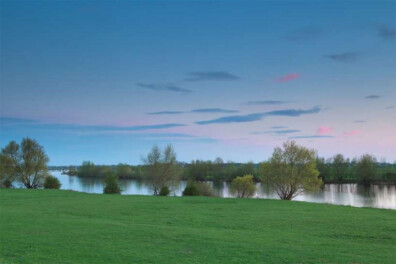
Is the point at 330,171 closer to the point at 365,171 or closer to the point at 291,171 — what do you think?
the point at 365,171

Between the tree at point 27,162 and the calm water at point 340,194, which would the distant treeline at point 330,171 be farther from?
the tree at point 27,162

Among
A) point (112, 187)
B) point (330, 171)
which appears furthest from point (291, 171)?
point (330, 171)

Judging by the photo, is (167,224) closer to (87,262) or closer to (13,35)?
(87,262)

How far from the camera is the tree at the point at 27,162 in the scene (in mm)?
52531

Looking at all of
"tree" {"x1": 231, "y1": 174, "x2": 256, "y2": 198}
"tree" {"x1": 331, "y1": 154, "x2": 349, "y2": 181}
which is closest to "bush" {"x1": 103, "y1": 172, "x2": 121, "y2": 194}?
"tree" {"x1": 231, "y1": 174, "x2": 256, "y2": 198}

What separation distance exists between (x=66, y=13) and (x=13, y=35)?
417 cm

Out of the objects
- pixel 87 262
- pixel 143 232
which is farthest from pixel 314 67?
pixel 87 262

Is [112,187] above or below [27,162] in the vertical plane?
below

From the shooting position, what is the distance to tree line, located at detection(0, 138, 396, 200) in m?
39.3

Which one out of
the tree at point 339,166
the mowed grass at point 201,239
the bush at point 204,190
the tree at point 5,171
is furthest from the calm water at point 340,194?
the mowed grass at point 201,239

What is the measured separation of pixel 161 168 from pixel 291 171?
2357 centimetres

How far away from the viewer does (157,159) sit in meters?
56.3

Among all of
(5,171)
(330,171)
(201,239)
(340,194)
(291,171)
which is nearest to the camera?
(201,239)

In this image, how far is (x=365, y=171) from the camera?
80188 millimetres
